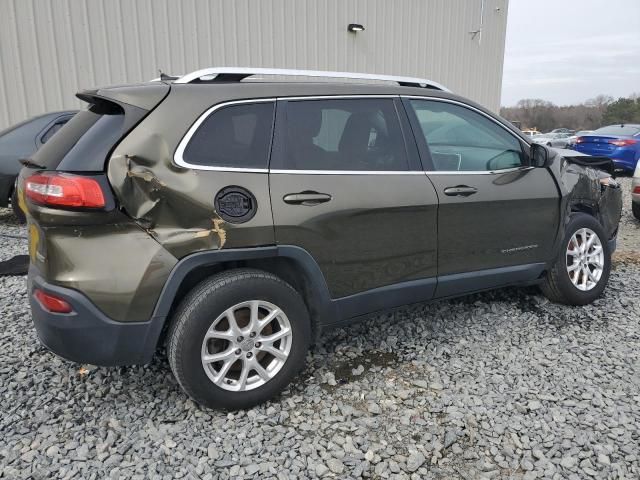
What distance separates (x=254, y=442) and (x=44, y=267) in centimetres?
129

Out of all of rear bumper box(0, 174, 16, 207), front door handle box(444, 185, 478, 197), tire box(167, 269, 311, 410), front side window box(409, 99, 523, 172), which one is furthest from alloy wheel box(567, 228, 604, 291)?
rear bumper box(0, 174, 16, 207)

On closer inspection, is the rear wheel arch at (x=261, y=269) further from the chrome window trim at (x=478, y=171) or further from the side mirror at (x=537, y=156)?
the side mirror at (x=537, y=156)

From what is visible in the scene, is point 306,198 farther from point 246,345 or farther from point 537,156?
Answer: point 537,156

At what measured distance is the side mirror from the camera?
11.8 ft

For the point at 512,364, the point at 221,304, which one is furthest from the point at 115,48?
the point at 512,364

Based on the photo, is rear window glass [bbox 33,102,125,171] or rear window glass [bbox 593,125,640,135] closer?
rear window glass [bbox 33,102,125,171]

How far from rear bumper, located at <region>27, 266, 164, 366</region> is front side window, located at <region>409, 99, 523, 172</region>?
6.45ft

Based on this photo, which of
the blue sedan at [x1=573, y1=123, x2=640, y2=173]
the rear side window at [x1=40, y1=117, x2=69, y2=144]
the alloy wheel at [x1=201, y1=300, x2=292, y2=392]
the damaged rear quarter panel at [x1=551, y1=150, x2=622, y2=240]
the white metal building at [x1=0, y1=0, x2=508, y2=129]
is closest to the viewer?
the alloy wheel at [x1=201, y1=300, x2=292, y2=392]

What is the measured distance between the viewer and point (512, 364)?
3125 millimetres

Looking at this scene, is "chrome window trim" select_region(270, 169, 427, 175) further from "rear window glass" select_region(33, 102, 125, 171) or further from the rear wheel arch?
"rear window glass" select_region(33, 102, 125, 171)

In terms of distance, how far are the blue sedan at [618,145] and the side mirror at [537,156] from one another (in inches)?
415

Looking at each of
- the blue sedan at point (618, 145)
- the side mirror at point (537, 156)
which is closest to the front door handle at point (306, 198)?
the side mirror at point (537, 156)

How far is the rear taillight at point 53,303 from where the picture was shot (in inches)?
90.1

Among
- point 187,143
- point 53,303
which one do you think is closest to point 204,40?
point 187,143
